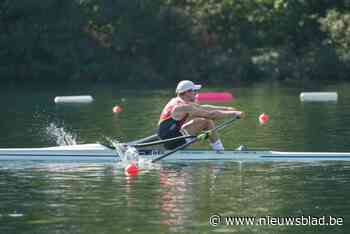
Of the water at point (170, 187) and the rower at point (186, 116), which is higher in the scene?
the rower at point (186, 116)

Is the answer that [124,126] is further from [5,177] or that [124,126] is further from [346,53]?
[346,53]

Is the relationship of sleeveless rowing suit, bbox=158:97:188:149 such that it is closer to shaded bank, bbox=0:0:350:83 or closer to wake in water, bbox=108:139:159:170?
wake in water, bbox=108:139:159:170

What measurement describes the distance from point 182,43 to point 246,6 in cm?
435

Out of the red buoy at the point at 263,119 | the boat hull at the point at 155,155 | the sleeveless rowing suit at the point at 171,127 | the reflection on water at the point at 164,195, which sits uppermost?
the sleeveless rowing suit at the point at 171,127

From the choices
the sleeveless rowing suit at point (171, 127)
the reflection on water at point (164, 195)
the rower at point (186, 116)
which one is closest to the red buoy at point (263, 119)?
the rower at point (186, 116)


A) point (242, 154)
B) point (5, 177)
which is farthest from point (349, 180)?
point (5, 177)

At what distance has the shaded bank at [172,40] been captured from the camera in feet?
187

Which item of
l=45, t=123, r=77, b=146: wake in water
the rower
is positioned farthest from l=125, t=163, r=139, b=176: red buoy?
l=45, t=123, r=77, b=146: wake in water

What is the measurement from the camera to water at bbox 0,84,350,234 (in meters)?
14.8

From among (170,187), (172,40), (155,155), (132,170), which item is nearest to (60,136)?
(155,155)

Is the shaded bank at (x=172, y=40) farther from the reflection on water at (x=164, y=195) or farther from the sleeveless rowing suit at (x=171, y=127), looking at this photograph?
the reflection on water at (x=164, y=195)

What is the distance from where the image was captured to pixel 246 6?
2402 inches

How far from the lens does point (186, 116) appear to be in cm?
2103

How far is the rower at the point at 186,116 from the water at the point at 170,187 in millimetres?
817
